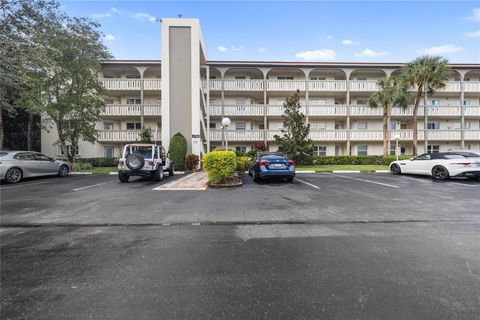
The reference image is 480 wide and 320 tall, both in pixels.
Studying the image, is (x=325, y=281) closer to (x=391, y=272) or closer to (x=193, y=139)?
(x=391, y=272)

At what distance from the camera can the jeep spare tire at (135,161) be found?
35.6 feet

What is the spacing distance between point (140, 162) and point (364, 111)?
23380 millimetres

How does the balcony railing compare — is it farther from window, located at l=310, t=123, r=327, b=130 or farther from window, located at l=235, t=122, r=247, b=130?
window, located at l=235, t=122, r=247, b=130

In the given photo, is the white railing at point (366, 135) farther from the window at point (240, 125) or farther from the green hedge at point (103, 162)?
the green hedge at point (103, 162)

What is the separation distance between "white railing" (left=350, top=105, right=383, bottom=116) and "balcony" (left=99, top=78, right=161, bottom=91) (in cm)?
2010

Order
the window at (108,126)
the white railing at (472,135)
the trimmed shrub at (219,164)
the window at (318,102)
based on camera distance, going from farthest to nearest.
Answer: the window at (318,102), the white railing at (472,135), the window at (108,126), the trimmed shrub at (219,164)

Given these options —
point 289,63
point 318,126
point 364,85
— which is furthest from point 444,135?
point 289,63

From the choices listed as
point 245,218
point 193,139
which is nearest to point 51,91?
point 193,139

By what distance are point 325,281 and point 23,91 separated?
2193 cm

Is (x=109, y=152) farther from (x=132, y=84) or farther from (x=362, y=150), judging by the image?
(x=362, y=150)

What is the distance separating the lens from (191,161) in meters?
16.8

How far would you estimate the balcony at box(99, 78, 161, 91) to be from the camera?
897 inches

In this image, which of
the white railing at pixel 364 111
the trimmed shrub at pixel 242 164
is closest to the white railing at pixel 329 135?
the white railing at pixel 364 111

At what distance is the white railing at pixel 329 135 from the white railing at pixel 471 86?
13997 millimetres
